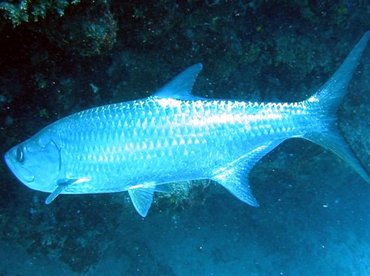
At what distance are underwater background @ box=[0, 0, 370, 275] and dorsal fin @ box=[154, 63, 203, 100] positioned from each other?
36.5 inches

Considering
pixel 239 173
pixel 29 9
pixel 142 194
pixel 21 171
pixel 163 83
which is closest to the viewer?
pixel 29 9

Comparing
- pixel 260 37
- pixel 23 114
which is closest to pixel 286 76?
pixel 260 37

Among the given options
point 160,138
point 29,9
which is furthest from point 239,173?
point 29,9

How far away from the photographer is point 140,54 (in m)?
4.36

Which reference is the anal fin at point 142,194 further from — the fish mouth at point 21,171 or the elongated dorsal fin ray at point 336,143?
the elongated dorsal fin ray at point 336,143

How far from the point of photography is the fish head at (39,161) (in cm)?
292

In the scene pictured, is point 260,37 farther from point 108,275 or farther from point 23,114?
point 108,275

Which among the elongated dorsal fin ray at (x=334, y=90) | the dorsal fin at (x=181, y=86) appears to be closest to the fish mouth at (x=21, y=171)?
the dorsal fin at (x=181, y=86)

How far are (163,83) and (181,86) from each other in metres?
1.63

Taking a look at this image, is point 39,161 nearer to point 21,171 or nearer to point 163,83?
point 21,171

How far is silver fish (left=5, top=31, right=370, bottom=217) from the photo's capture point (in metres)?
2.91

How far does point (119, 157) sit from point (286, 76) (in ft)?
11.5

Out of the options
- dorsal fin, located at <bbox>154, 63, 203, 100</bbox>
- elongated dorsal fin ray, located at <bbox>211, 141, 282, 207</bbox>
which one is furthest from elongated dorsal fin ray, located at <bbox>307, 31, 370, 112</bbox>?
dorsal fin, located at <bbox>154, 63, 203, 100</bbox>

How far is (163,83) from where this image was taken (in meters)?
4.61
